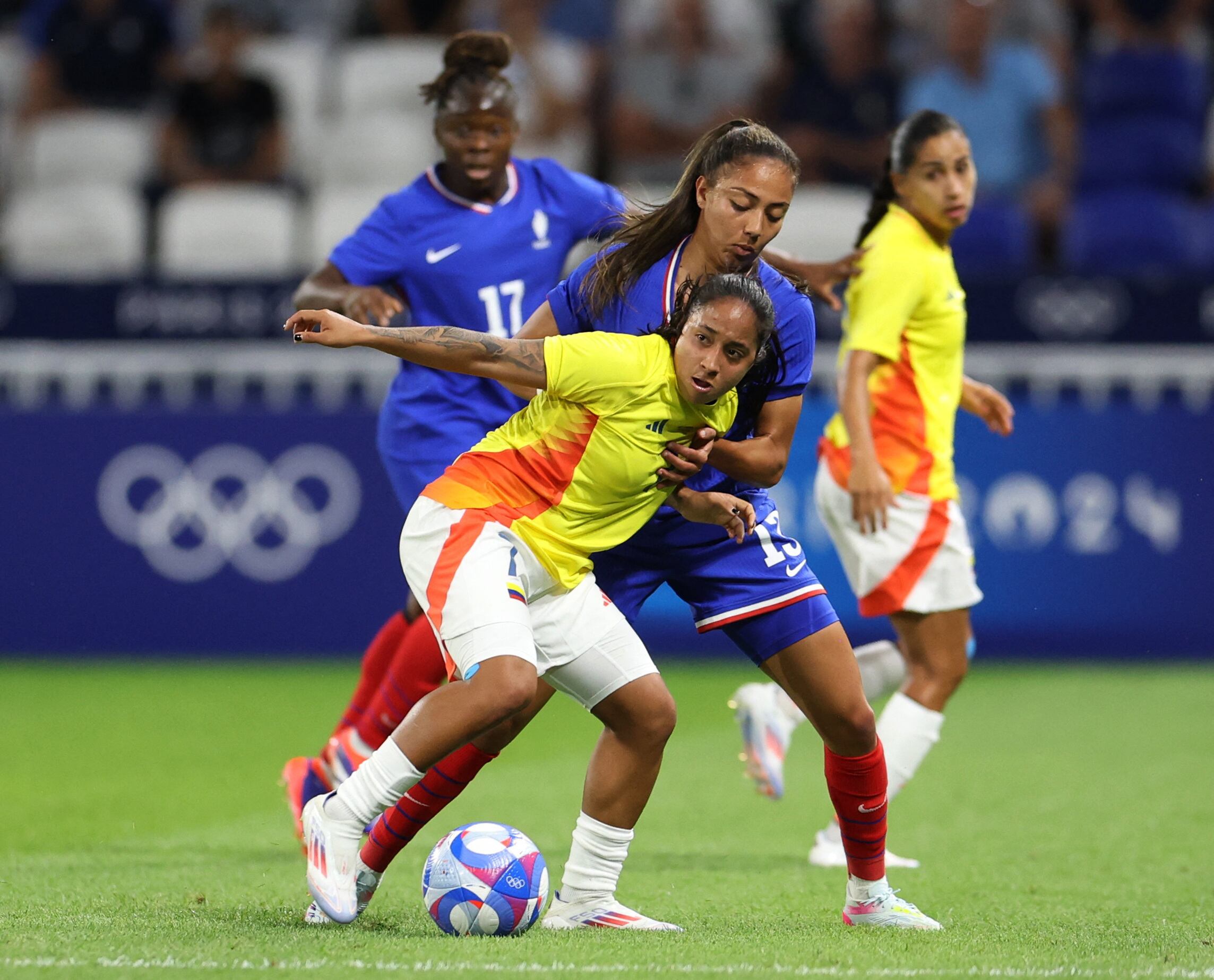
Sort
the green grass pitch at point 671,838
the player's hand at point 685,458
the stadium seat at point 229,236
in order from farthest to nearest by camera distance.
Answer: the stadium seat at point 229,236
the player's hand at point 685,458
the green grass pitch at point 671,838

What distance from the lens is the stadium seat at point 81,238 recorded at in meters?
12.6

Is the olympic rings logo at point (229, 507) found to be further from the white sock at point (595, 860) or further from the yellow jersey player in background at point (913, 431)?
the white sock at point (595, 860)

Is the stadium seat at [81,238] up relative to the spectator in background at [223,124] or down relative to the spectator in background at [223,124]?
down

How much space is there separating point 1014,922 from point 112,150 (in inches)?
419

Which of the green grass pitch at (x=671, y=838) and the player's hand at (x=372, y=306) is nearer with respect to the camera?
the green grass pitch at (x=671, y=838)

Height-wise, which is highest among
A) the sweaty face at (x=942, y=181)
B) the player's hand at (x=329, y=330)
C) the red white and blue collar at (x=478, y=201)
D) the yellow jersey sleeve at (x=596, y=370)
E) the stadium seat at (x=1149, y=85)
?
the stadium seat at (x=1149, y=85)

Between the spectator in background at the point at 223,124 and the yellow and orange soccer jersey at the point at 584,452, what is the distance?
8.98 meters

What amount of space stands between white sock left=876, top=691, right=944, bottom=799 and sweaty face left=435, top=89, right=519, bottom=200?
2.18m

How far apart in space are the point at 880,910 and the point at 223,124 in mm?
9732

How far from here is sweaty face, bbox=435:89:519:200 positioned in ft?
19.3

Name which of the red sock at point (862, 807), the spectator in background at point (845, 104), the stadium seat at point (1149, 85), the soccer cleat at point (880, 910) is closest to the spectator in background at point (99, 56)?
the spectator in background at point (845, 104)

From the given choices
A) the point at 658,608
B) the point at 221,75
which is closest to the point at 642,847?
the point at 658,608

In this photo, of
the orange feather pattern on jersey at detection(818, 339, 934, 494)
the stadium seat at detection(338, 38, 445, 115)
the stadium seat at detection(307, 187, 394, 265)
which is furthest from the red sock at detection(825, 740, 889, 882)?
the stadium seat at detection(338, 38, 445, 115)

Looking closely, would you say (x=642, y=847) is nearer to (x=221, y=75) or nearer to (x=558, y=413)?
(x=558, y=413)
